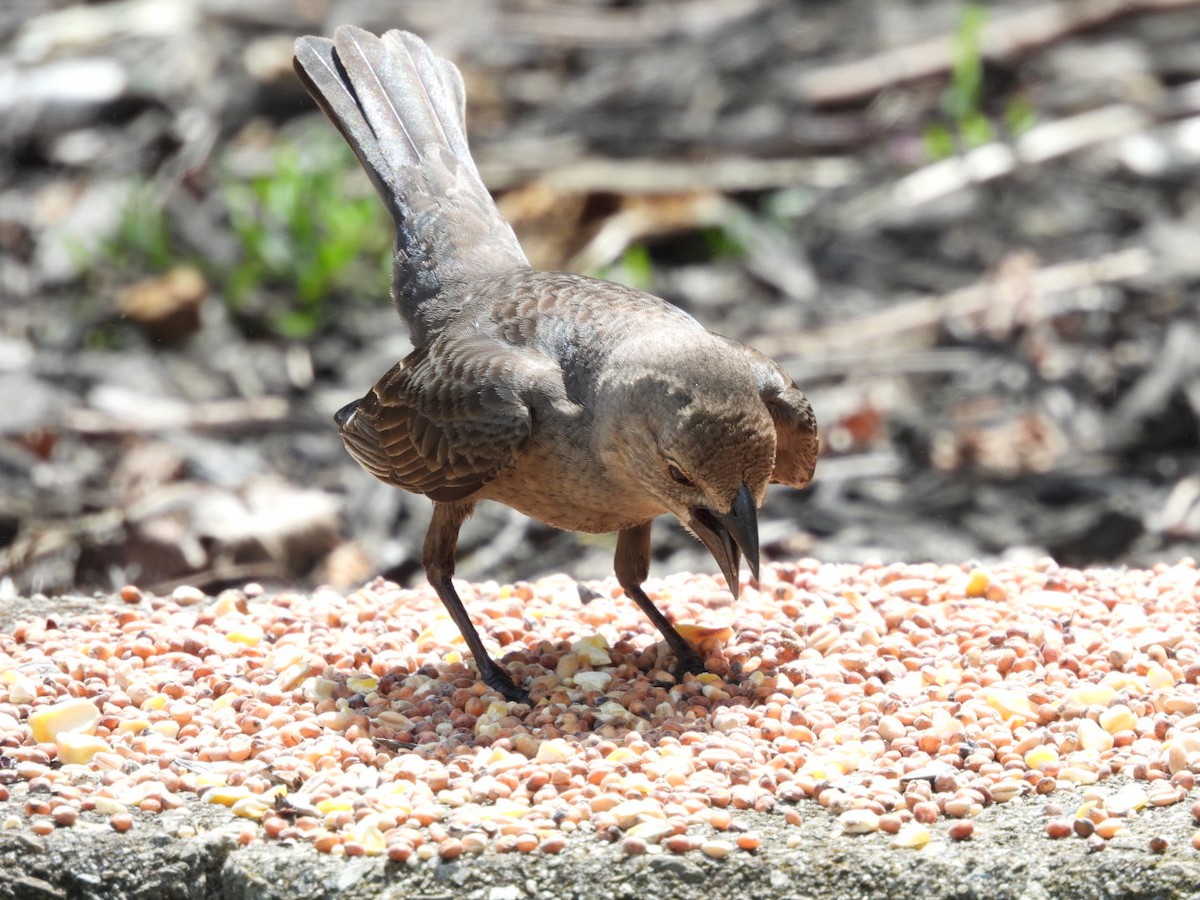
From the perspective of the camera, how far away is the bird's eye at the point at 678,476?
479 centimetres

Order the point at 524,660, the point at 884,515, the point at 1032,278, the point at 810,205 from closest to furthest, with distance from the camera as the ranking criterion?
the point at 524,660 → the point at 884,515 → the point at 1032,278 → the point at 810,205

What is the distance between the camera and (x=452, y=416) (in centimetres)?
533

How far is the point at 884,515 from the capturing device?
8.18 m

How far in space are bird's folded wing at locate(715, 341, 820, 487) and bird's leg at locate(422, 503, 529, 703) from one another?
972 millimetres

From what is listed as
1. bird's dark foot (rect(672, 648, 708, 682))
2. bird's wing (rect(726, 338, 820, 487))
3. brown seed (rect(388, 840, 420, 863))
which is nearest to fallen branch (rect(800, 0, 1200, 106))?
bird's wing (rect(726, 338, 820, 487))

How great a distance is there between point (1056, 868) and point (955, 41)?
7.95 metres

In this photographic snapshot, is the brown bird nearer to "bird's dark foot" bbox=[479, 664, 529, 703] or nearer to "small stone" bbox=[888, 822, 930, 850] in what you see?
"bird's dark foot" bbox=[479, 664, 529, 703]

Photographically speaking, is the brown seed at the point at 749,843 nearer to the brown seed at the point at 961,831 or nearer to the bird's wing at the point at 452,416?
the brown seed at the point at 961,831

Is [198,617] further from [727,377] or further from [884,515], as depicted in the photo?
[884,515]

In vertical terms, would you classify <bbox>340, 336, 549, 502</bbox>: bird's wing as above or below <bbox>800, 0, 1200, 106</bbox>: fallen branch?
below

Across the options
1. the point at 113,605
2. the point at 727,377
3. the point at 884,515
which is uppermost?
the point at 727,377

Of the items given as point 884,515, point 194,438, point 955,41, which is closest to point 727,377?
point 884,515

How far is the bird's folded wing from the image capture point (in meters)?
5.40

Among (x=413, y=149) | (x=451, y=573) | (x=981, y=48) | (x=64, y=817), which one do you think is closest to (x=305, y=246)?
(x=413, y=149)
